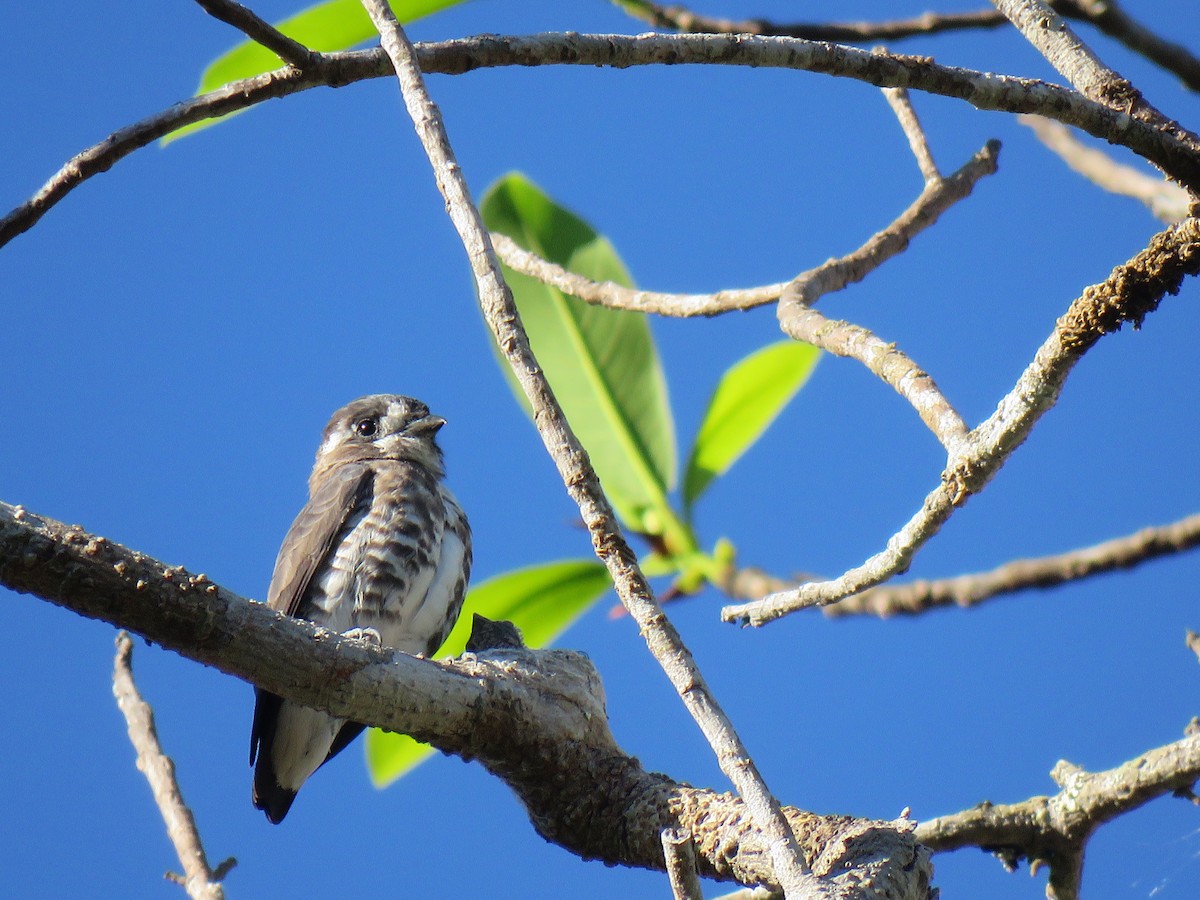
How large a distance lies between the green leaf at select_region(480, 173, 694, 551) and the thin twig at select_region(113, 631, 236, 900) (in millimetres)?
1757

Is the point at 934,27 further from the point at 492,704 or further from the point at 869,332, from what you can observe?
the point at 492,704

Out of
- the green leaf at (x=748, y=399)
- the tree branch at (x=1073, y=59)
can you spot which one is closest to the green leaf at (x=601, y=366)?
the green leaf at (x=748, y=399)

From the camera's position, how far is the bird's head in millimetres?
5391

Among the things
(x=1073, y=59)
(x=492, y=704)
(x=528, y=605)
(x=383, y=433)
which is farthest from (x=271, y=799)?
(x=1073, y=59)

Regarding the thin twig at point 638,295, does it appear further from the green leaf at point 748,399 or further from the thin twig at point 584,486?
the thin twig at point 584,486

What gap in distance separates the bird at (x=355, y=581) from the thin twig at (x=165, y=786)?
3.98 ft

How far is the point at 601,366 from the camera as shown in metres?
4.70

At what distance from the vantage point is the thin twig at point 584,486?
67.8 inches

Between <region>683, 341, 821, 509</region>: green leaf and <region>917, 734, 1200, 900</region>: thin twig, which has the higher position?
<region>683, 341, 821, 509</region>: green leaf

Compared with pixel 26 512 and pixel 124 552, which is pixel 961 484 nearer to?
pixel 124 552

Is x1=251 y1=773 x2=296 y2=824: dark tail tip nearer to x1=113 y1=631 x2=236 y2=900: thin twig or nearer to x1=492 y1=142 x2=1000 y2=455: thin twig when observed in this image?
x1=113 y1=631 x2=236 y2=900: thin twig


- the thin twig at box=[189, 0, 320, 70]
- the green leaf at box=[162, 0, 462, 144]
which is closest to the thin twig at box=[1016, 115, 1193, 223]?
the green leaf at box=[162, 0, 462, 144]

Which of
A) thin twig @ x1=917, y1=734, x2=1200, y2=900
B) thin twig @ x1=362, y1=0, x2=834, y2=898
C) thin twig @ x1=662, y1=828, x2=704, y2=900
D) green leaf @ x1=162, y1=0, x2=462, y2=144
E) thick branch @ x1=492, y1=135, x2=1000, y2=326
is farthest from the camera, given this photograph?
green leaf @ x1=162, y1=0, x2=462, y2=144

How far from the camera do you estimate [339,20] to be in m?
3.73
